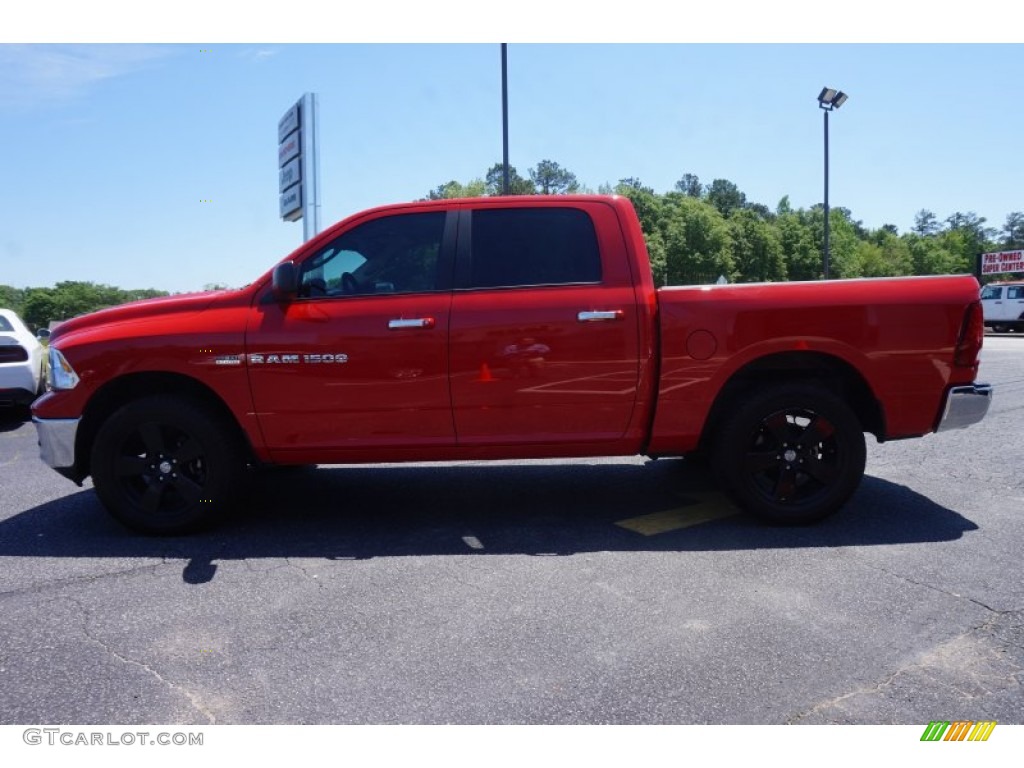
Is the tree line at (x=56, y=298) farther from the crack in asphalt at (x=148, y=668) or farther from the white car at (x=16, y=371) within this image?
the crack in asphalt at (x=148, y=668)

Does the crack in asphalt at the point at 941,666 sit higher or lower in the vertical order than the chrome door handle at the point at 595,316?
lower

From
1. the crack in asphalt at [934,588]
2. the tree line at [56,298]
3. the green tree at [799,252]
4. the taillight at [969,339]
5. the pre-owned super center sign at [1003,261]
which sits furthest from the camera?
the green tree at [799,252]

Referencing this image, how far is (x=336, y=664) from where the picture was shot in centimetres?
301

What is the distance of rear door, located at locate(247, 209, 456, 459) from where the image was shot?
446 centimetres

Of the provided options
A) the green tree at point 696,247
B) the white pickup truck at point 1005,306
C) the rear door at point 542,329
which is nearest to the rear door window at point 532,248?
the rear door at point 542,329

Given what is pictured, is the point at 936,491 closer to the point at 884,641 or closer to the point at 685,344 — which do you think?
the point at 685,344

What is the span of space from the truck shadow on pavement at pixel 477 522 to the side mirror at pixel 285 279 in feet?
4.76

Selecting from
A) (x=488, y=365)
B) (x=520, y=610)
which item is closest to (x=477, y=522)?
(x=488, y=365)

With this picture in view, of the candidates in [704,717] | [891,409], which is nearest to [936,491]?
[891,409]

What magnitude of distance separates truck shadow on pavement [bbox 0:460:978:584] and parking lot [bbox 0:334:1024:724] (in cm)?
2

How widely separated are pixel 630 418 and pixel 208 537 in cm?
259

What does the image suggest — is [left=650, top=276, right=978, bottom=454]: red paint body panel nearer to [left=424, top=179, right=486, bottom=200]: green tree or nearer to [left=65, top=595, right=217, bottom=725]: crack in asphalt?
[left=65, top=595, right=217, bottom=725]: crack in asphalt

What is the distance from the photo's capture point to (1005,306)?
32438 millimetres

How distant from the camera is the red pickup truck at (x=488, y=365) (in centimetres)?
447
